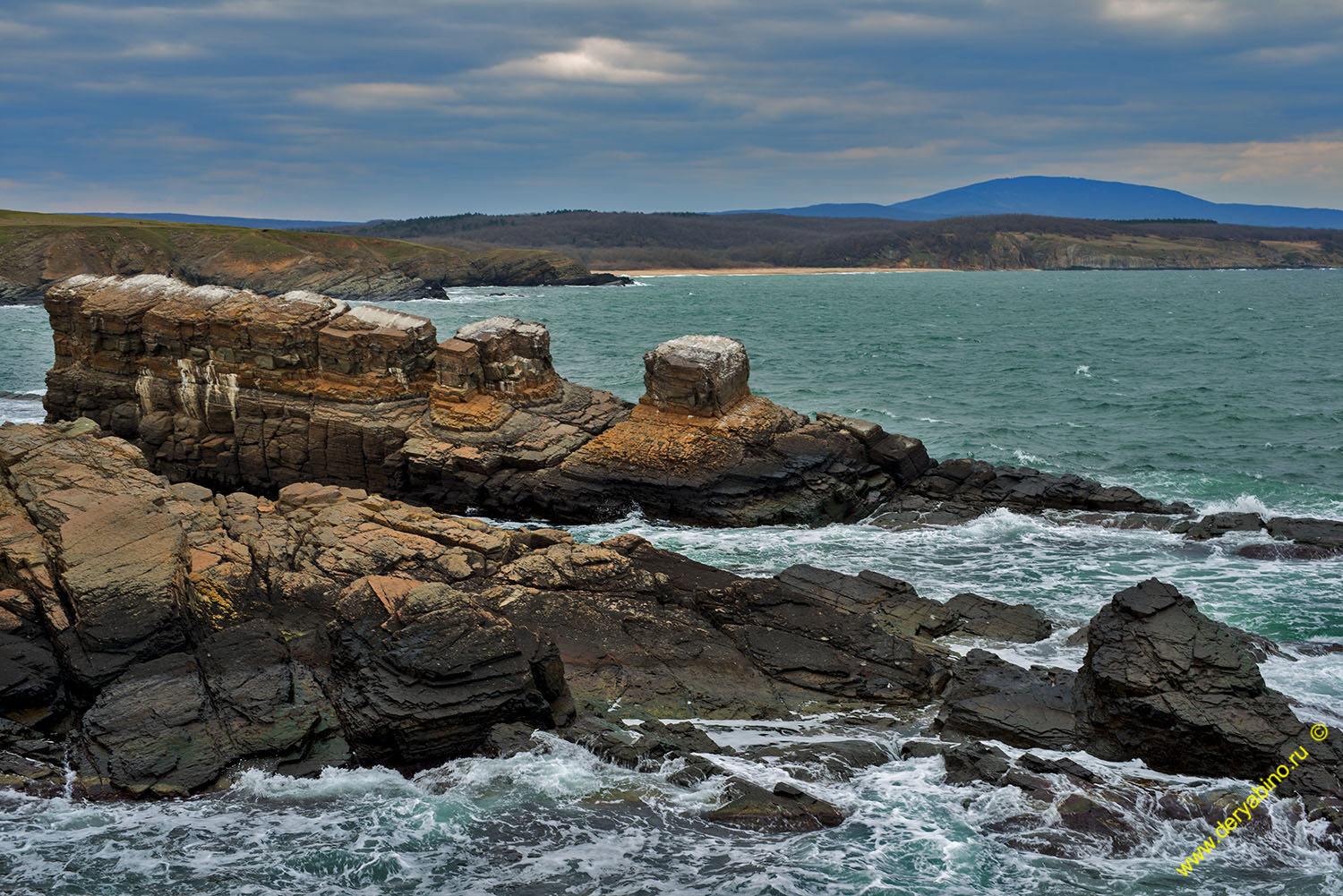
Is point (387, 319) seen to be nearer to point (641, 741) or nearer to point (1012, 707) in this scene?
point (641, 741)

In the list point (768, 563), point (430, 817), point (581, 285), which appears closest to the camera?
point (430, 817)

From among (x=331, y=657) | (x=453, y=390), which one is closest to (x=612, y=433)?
(x=453, y=390)

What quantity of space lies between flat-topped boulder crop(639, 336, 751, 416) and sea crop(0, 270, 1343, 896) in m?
3.42

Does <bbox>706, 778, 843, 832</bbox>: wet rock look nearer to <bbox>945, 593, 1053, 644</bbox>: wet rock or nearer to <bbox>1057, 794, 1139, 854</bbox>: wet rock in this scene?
<bbox>1057, 794, 1139, 854</bbox>: wet rock

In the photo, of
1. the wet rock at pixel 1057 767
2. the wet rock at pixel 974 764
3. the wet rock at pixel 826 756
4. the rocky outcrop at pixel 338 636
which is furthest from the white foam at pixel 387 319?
the wet rock at pixel 1057 767


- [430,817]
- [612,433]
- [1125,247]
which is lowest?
[430,817]

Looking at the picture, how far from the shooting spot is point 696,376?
25219mm

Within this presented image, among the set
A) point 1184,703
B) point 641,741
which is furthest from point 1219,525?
point 641,741

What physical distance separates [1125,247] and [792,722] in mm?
209352

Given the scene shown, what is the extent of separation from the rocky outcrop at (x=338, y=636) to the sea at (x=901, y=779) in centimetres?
60

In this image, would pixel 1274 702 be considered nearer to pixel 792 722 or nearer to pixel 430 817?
pixel 792 722

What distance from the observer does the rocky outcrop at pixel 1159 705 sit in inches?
481

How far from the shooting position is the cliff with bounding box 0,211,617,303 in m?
91.1

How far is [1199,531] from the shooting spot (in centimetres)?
2180
